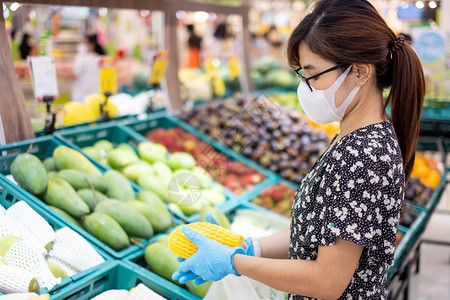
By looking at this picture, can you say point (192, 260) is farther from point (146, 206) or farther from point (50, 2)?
point (50, 2)

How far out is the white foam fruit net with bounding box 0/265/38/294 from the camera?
1574 mm

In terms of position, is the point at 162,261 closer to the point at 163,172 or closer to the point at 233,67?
the point at 163,172

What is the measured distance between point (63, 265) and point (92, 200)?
1.45 ft

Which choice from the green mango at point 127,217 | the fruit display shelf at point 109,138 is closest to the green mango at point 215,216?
the fruit display shelf at point 109,138

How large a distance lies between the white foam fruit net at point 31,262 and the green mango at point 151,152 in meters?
1.39

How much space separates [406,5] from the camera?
5457mm

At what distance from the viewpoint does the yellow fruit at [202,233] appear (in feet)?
5.68

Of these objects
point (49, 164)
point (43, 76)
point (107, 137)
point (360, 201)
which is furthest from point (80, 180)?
point (360, 201)

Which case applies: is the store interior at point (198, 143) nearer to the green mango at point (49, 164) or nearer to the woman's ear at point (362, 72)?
the green mango at point (49, 164)

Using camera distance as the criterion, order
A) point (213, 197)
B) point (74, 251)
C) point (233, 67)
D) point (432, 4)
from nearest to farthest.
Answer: point (74, 251) → point (213, 197) → point (432, 4) → point (233, 67)

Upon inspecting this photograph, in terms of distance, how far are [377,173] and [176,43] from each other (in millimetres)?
2978

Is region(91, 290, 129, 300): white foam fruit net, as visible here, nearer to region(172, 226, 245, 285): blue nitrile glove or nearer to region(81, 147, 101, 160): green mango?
region(172, 226, 245, 285): blue nitrile glove

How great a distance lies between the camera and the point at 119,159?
2.88 meters

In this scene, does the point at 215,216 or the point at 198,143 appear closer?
the point at 215,216
